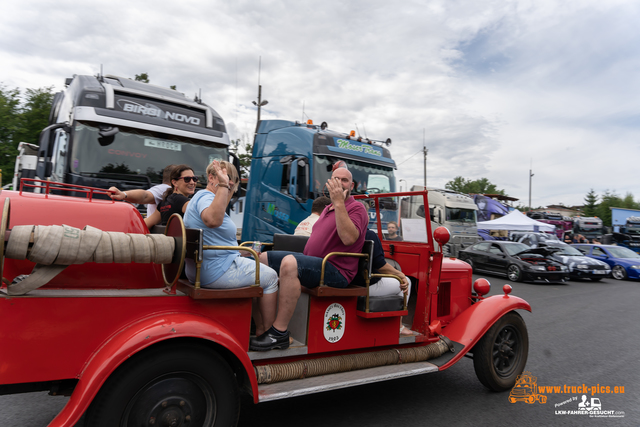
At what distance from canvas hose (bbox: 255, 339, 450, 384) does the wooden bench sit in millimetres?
567

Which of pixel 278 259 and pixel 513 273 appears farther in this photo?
pixel 513 273

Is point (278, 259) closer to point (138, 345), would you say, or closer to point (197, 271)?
point (197, 271)

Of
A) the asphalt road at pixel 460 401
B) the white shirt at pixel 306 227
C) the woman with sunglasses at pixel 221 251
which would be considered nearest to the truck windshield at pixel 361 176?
the white shirt at pixel 306 227

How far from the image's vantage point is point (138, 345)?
2.21 metres

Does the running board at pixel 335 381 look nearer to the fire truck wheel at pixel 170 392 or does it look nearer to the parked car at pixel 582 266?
the fire truck wheel at pixel 170 392

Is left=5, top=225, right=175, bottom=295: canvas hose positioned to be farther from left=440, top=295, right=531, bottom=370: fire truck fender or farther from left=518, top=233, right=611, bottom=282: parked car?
left=518, top=233, right=611, bottom=282: parked car

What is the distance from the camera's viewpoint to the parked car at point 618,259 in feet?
52.2

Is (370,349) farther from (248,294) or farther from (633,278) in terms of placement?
(633,278)

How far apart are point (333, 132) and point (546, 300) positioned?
21.9 feet

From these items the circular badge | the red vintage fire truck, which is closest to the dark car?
the red vintage fire truck

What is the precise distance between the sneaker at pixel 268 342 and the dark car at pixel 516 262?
11.8 m

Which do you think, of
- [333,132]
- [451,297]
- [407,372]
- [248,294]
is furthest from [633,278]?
[248,294]

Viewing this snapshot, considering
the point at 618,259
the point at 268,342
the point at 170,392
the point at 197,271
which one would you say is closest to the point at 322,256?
the point at 268,342

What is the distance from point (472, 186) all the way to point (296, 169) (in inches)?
2811
